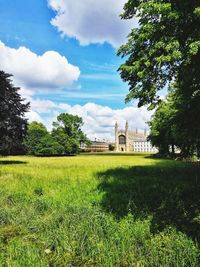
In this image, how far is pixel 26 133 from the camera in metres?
38.2

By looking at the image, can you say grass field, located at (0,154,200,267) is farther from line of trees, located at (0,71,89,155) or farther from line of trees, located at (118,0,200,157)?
line of trees, located at (0,71,89,155)

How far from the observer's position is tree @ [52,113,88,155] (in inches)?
3512

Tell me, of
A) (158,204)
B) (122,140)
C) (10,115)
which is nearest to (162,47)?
(158,204)

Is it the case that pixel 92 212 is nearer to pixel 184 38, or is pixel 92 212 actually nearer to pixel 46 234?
pixel 46 234

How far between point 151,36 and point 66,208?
6650mm

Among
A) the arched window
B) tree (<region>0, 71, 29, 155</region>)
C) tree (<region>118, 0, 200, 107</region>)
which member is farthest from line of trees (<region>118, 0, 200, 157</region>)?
the arched window

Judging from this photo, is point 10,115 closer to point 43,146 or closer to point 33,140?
point 43,146

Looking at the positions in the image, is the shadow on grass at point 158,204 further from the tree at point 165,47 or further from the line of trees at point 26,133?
the line of trees at point 26,133

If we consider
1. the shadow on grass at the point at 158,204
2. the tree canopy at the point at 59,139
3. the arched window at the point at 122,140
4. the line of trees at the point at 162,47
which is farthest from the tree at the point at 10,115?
the arched window at the point at 122,140

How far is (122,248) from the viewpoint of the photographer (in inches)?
265

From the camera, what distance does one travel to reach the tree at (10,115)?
3497 cm

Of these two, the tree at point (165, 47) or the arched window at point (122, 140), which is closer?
the tree at point (165, 47)

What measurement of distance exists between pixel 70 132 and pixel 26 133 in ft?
A: 189

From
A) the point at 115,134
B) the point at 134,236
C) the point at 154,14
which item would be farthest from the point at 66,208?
the point at 115,134
